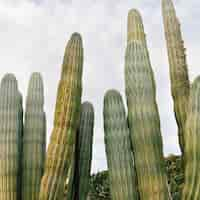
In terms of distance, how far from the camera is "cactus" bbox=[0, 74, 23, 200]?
7.31 meters

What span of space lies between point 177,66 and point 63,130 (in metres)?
A: 2.11

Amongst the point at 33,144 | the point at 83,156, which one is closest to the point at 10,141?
the point at 33,144

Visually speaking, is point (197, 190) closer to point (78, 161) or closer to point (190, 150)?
point (190, 150)

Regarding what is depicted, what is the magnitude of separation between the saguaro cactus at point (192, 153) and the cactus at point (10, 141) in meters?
2.69

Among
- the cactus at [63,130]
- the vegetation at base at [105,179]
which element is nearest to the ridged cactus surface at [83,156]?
the cactus at [63,130]

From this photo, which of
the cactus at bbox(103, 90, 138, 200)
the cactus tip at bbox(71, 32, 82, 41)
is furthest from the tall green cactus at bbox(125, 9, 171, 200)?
the cactus tip at bbox(71, 32, 82, 41)

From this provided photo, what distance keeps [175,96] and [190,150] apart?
4.12ft

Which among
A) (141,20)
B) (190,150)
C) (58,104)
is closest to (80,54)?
(58,104)

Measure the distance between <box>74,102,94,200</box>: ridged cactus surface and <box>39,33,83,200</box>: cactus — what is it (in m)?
0.54

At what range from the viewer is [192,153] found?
6195mm

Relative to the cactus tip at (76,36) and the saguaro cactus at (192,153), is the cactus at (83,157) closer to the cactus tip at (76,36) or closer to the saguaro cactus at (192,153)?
the cactus tip at (76,36)

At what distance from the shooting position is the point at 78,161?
24.0ft

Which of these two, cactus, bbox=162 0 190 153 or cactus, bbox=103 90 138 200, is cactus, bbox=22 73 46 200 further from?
cactus, bbox=162 0 190 153

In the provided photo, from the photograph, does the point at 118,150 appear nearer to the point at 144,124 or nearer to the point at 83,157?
the point at 144,124
